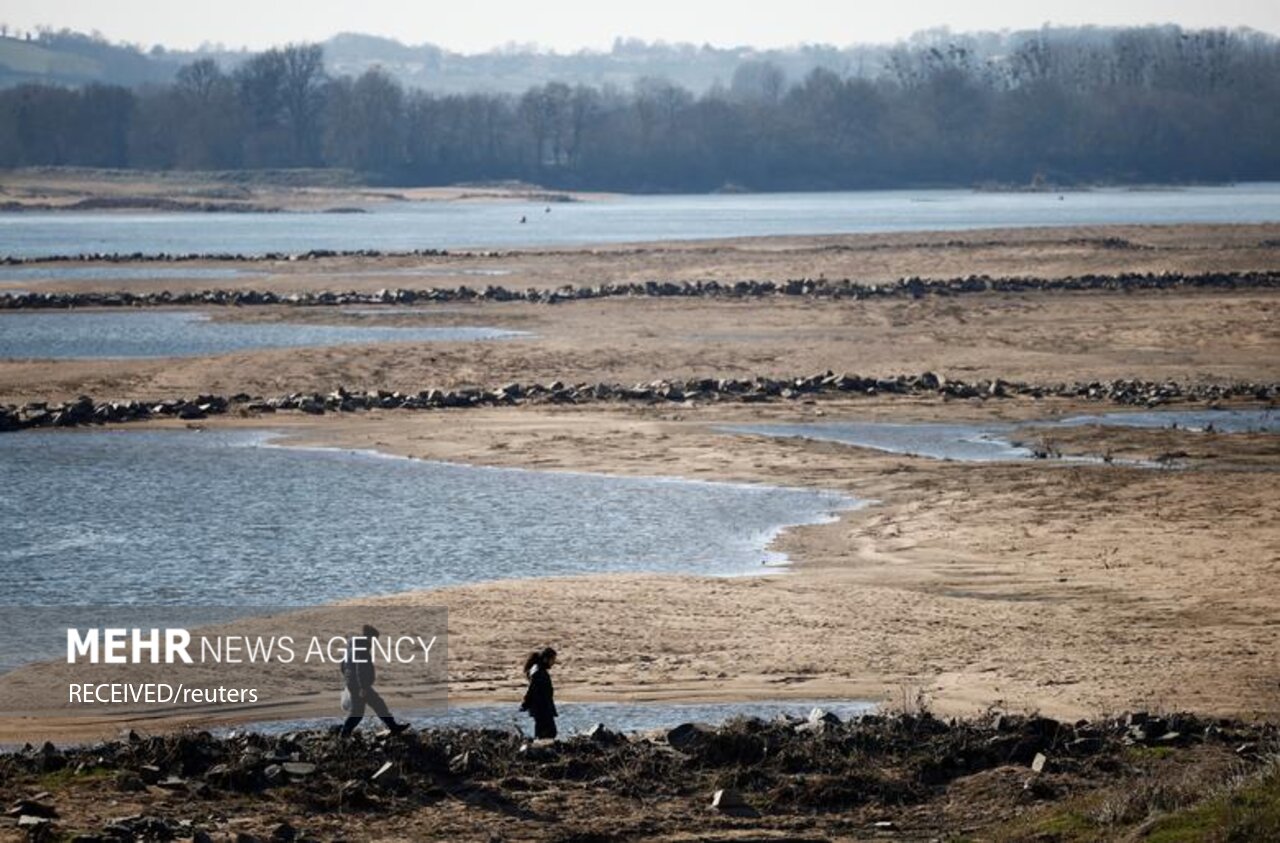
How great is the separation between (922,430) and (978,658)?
15.8m

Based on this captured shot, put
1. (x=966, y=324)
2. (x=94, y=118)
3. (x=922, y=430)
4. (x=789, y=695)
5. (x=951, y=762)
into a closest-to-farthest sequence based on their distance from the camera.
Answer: (x=951, y=762), (x=789, y=695), (x=922, y=430), (x=966, y=324), (x=94, y=118)

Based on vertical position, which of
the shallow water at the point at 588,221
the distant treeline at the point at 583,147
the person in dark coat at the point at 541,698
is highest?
the distant treeline at the point at 583,147

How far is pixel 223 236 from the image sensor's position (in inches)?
4190

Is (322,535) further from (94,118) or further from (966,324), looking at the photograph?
(94,118)

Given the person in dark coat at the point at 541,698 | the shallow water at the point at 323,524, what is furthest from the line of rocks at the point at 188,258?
the person in dark coat at the point at 541,698

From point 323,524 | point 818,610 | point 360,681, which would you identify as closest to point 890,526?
point 818,610

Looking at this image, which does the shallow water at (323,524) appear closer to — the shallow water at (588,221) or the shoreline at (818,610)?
the shoreline at (818,610)

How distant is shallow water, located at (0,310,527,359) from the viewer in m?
48.0

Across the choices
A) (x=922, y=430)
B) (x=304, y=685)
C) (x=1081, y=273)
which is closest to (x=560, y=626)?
(x=304, y=685)

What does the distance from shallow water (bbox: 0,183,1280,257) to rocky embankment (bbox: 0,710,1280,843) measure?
243 ft

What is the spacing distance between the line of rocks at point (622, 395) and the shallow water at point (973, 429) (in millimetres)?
1619

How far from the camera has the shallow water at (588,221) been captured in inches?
3789

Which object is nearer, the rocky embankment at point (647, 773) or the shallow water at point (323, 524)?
the rocky embankment at point (647, 773)

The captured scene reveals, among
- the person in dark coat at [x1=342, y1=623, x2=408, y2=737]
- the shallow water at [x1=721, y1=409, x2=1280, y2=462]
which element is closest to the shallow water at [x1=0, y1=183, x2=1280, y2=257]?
the shallow water at [x1=721, y1=409, x2=1280, y2=462]
